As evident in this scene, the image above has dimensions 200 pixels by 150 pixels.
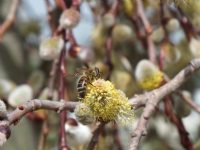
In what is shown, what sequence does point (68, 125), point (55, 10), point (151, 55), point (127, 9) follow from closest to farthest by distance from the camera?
point (68, 125) < point (151, 55) < point (127, 9) < point (55, 10)

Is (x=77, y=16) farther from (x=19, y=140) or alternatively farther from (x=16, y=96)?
(x=19, y=140)

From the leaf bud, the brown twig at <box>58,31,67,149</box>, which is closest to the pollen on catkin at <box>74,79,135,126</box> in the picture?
the brown twig at <box>58,31,67,149</box>

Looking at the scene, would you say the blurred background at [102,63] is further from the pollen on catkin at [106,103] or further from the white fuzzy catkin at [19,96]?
the pollen on catkin at [106,103]

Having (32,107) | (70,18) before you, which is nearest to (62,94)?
(70,18)

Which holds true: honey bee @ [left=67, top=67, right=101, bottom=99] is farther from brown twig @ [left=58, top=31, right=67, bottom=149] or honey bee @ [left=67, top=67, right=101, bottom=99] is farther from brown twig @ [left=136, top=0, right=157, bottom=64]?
brown twig @ [left=136, top=0, right=157, bottom=64]

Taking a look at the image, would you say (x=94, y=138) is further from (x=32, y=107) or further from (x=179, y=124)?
(x=179, y=124)

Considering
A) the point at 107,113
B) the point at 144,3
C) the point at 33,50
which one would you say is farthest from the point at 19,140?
the point at 107,113

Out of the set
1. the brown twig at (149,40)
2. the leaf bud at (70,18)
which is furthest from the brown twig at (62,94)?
the brown twig at (149,40)

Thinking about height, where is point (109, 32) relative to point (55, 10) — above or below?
below
